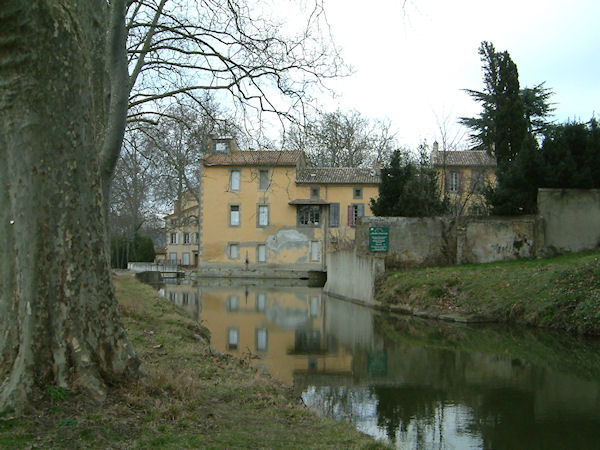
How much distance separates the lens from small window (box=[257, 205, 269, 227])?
48219mm

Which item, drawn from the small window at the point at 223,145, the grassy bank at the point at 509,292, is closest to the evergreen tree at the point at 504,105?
the grassy bank at the point at 509,292

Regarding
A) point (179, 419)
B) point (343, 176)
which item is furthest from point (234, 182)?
point (179, 419)

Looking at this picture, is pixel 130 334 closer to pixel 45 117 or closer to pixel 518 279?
pixel 45 117

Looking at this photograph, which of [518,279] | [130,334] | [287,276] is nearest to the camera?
[130,334]

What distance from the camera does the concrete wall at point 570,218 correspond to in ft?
63.4

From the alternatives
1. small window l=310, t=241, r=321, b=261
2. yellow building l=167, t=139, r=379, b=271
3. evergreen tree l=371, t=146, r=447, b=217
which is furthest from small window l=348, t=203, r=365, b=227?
evergreen tree l=371, t=146, r=447, b=217

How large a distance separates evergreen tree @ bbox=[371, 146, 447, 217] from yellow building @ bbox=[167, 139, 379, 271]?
20406 millimetres

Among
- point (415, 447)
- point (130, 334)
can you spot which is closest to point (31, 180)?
point (415, 447)

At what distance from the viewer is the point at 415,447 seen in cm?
600

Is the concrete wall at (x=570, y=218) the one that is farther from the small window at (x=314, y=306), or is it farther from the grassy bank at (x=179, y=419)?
the grassy bank at (x=179, y=419)

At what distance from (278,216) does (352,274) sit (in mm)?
24192

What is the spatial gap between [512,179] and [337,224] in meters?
27.3

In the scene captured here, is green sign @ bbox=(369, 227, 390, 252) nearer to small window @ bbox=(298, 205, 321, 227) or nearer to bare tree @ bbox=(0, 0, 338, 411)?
bare tree @ bbox=(0, 0, 338, 411)

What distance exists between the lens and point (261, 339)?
13.2 m
